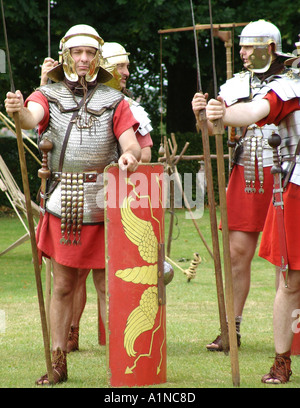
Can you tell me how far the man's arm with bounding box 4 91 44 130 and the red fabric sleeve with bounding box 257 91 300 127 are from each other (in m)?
1.09

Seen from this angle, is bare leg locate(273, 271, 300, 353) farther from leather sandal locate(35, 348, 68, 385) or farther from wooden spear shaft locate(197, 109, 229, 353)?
leather sandal locate(35, 348, 68, 385)

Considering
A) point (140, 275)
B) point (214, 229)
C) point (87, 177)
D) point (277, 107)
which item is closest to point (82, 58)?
point (87, 177)

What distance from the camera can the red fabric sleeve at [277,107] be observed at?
12.7 feet

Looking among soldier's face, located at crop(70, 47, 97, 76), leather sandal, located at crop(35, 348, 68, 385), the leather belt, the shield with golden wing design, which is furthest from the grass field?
soldier's face, located at crop(70, 47, 97, 76)

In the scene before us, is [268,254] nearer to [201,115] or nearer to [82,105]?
[201,115]

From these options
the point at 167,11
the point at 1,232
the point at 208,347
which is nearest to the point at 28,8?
the point at 167,11

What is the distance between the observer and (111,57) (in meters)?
5.12

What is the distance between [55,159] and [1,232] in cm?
958

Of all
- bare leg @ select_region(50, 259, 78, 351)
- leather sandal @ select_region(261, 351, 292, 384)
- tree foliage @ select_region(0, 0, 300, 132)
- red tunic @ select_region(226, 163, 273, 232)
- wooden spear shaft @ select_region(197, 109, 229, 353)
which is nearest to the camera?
leather sandal @ select_region(261, 351, 292, 384)

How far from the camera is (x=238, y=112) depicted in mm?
3693

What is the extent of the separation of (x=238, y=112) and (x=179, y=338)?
2.18 metres

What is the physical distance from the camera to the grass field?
13.7 ft

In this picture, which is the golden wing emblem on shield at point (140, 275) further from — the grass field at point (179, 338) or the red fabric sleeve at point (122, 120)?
the red fabric sleeve at point (122, 120)

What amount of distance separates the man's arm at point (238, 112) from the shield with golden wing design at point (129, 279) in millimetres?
457
